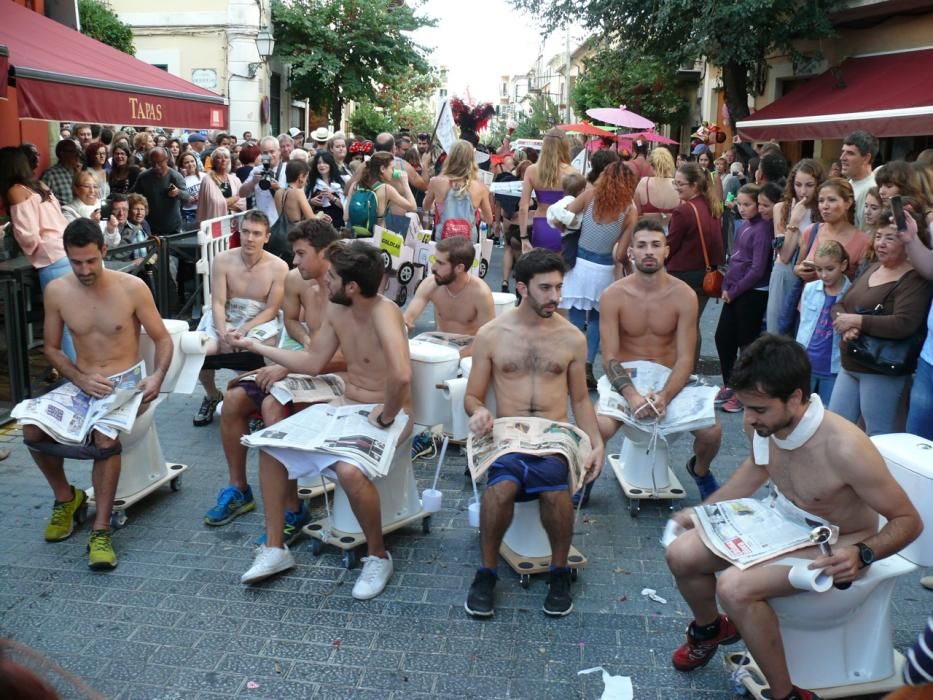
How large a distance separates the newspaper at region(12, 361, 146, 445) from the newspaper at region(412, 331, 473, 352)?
1770 millimetres

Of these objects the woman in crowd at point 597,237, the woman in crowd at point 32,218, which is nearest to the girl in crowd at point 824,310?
the woman in crowd at point 597,237

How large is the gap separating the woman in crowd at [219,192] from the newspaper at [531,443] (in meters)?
5.98

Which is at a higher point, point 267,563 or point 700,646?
point 700,646

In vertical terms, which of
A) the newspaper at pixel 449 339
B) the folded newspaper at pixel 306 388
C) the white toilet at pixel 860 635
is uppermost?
the newspaper at pixel 449 339

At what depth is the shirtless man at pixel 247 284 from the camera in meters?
5.91

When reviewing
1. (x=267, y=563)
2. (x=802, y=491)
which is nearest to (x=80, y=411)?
(x=267, y=563)

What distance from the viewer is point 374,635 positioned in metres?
3.68

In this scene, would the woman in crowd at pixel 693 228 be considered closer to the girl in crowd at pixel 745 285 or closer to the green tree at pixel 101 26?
the girl in crowd at pixel 745 285

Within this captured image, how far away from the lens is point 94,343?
15.3 feet

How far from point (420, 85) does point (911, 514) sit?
3232cm

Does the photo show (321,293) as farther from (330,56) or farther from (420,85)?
(420,85)

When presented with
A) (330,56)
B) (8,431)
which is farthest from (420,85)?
(8,431)

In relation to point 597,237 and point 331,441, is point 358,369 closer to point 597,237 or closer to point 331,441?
point 331,441

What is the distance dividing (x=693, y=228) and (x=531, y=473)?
373 centimetres
